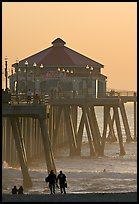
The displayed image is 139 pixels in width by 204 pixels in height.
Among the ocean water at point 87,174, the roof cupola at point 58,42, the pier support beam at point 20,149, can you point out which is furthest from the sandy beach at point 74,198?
the roof cupola at point 58,42

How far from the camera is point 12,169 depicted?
48875 mm

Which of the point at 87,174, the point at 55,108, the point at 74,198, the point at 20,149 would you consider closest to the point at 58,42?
the point at 55,108

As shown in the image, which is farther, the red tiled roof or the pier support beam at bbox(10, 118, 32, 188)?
the red tiled roof

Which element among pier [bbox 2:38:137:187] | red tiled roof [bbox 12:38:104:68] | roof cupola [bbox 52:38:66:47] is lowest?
pier [bbox 2:38:137:187]

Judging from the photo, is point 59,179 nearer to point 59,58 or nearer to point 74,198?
point 74,198

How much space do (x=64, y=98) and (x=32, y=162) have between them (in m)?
10.3

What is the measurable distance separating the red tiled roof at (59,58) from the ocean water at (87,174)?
23.4 m

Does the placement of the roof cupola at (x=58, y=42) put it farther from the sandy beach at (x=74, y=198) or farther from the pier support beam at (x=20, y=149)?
the sandy beach at (x=74, y=198)

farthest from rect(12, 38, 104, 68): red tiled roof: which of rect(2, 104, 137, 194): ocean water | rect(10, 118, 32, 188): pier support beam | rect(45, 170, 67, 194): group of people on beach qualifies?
rect(45, 170, 67, 194): group of people on beach

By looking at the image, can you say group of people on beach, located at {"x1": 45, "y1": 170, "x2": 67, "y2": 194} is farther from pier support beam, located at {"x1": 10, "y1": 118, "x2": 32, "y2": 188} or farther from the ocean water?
pier support beam, located at {"x1": 10, "y1": 118, "x2": 32, "y2": 188}

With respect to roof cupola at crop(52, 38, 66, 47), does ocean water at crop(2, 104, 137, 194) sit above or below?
below

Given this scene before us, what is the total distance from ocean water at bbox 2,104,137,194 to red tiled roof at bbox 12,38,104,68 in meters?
23.4

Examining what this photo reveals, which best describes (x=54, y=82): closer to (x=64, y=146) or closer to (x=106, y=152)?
(x=64, y=146)

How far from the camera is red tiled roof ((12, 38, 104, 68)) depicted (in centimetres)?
8944
